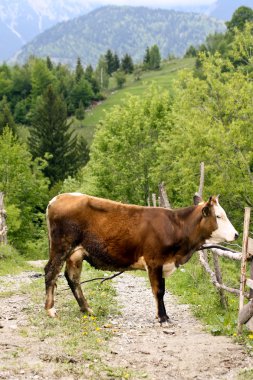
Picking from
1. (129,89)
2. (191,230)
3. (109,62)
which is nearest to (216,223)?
(191,230)

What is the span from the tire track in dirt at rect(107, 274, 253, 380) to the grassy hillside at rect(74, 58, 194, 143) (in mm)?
99129

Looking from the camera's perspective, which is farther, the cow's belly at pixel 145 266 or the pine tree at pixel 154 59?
the pine tree at pixel 154 59

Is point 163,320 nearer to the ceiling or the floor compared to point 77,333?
nearer to the floor

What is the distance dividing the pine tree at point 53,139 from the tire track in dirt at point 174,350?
59594mm

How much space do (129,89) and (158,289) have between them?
138m

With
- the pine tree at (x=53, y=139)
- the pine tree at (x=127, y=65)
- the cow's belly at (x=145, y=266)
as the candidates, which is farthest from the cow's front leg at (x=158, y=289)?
the pine tree at (x=127, y=65)

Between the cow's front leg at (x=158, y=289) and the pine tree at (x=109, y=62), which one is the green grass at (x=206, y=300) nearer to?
the cow's front leg at (x=158, y=289)

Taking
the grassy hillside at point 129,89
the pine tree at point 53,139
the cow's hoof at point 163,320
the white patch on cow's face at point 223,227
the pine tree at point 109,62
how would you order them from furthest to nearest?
the pine tree at point 109,62 → the grassy hillside at point 129,89 → the pine tree at point 53,139 → the white patch on cow's face at point 223,227 → the cow's hoof at point 163,320

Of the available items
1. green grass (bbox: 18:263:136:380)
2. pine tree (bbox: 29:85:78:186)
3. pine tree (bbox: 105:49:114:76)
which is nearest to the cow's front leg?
green grass (bbox: 18:263:136:380)

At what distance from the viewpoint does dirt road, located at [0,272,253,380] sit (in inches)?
271

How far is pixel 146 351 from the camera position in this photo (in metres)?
7.95

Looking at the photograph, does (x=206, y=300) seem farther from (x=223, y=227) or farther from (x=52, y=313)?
(x=52, y=313)

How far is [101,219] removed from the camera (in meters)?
10.0

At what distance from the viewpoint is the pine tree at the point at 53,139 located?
69.6 meters
